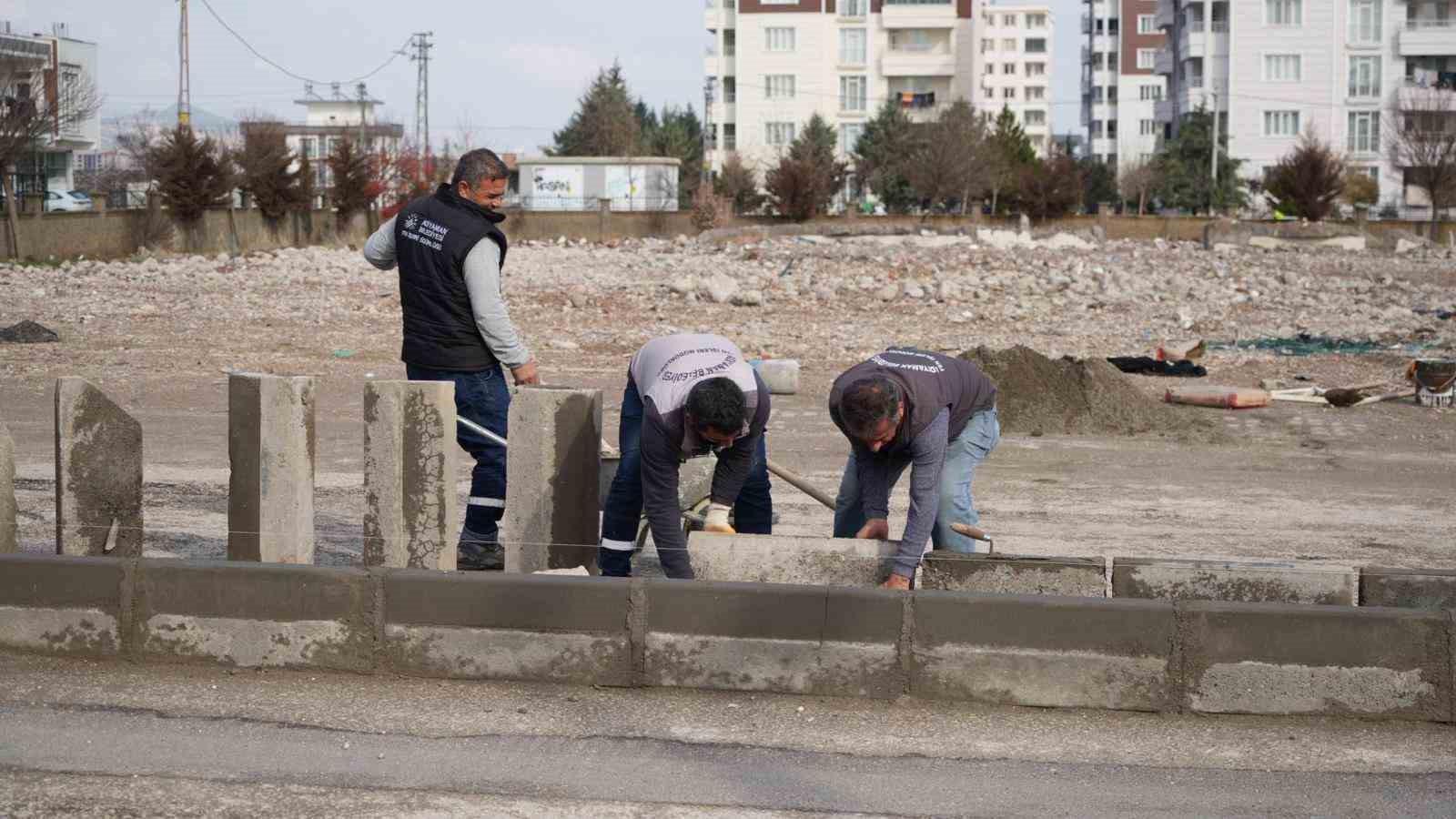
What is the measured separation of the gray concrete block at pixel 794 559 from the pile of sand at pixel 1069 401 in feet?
24.1

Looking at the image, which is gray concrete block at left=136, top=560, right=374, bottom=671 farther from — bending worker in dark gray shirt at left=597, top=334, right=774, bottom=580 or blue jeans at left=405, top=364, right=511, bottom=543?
blue jeans at left=405, top=364, right=511, bottom=543

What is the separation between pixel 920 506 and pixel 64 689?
3.26m

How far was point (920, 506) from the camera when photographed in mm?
6215

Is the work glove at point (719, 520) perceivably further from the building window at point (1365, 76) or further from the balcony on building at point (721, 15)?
the balcony on building at point (721, 15)

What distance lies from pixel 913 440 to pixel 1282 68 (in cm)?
6946

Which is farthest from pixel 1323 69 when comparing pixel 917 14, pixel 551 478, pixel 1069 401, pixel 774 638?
pixel 774 638

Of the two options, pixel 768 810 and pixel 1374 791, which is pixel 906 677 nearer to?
pixel 768 810

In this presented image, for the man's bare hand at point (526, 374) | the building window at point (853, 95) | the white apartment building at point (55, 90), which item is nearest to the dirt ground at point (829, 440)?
the man's bare hand at point (526, 374)

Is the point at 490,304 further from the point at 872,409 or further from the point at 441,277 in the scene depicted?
the point at 872,409

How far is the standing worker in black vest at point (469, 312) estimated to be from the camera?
24.4ft

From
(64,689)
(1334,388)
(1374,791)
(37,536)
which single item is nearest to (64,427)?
(64,689)

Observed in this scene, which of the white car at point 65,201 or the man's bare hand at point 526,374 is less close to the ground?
the white car at point 65,201

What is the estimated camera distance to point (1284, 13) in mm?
69688

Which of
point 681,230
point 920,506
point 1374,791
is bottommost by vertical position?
point 1374,791
